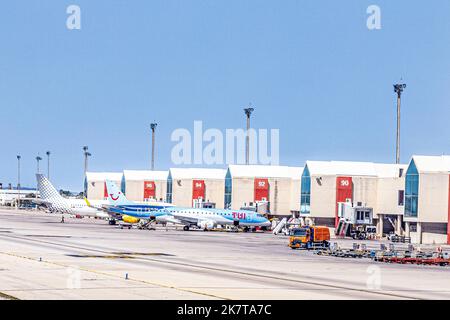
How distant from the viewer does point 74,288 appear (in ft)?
131

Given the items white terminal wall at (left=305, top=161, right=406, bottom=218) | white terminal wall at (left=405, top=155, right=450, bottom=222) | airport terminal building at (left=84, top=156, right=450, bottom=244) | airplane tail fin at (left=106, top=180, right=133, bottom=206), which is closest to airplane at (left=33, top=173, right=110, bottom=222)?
airplane tail fin at (left=106, top=180, right=133, bottom=206)

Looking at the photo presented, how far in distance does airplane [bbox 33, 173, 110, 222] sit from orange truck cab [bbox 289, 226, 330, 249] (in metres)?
77.5

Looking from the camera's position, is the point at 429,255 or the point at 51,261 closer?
the point at 51,261

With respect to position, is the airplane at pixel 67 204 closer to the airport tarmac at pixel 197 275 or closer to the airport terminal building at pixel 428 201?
the airport terminal building at pixel 428 201

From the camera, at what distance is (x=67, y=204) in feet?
544

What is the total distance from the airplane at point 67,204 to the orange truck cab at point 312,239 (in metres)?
77.5

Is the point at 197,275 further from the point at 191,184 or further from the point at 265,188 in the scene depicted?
the point at 191,184

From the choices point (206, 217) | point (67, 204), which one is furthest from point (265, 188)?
point (67, 204)

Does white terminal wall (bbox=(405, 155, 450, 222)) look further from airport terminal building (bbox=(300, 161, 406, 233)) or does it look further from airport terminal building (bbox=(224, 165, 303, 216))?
airport terminal building (bbox=(224, 165, 303, 216))
